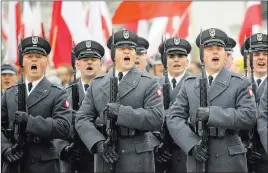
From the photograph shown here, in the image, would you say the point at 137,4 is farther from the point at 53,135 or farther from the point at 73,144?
the point at 53,135

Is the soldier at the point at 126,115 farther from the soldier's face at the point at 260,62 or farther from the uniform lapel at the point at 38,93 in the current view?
the soldier's face at the point at 260,62

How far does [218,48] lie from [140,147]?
5.23 ft

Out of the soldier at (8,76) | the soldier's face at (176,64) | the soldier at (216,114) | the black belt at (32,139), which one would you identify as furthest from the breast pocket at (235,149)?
the soldier at (8,76)

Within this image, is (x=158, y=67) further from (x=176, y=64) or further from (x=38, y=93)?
(x=38, y=93)

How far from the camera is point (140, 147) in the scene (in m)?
8.62

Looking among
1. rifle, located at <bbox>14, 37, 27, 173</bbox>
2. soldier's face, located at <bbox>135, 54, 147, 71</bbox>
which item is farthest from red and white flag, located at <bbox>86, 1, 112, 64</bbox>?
rifle, located at <bbox>14, 37, 27, 173</bbox>

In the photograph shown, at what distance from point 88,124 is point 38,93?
89cm

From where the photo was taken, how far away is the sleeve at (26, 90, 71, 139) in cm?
866

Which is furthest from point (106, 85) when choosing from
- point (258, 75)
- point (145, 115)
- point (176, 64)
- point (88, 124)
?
point (258, 75)

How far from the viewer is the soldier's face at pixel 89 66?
33.7 feet

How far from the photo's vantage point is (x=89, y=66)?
33.8 feet

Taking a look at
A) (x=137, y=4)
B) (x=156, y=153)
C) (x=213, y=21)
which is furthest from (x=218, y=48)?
(x=213, y=21)

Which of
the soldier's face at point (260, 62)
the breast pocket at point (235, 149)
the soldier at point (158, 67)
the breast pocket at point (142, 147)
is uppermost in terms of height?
the soldier at point (158, 67)

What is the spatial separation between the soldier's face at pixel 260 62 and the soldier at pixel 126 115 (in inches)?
82.8
